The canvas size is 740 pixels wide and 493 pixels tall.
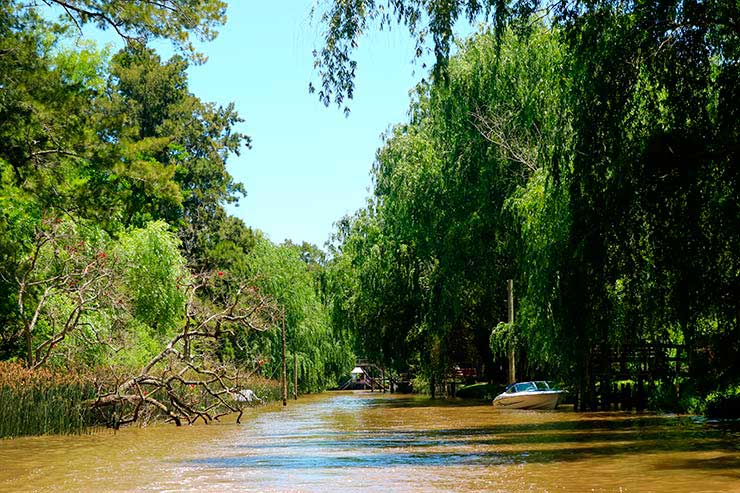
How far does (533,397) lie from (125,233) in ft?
64.3

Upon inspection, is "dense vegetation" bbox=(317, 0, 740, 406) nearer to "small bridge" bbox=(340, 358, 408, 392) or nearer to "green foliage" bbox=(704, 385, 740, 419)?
"green foliage" bbox=(704, 385, 740, 419)

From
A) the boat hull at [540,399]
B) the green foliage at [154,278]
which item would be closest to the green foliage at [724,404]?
the boat hull at [540,399]

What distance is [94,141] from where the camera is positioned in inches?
856

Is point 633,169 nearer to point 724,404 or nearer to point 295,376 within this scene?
point 724,404

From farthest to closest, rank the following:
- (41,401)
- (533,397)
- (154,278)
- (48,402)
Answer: (154,278)
(533,397)
(48,402)
(41,401)

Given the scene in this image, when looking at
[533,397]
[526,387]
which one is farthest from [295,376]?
[533,397]

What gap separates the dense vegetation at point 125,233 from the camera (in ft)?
68.5

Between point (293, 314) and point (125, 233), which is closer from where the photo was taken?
point (125, 233)

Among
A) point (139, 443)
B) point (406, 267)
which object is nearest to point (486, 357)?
point (406, 267)

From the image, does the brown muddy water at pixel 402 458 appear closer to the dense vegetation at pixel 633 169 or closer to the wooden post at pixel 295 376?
the dense vegetation at pixel 633 169

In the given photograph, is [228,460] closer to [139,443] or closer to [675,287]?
[139,443]

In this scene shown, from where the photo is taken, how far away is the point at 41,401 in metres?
26.5

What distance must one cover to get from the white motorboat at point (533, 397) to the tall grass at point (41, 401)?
16273 millimetres

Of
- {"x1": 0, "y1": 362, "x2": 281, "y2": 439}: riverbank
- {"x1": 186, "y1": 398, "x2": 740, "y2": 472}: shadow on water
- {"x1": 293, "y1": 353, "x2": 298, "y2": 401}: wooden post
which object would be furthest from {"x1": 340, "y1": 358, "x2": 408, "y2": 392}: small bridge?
{"x1": 186, "y1": 398, "x2": 740, "y2": 472}: shadow on water
